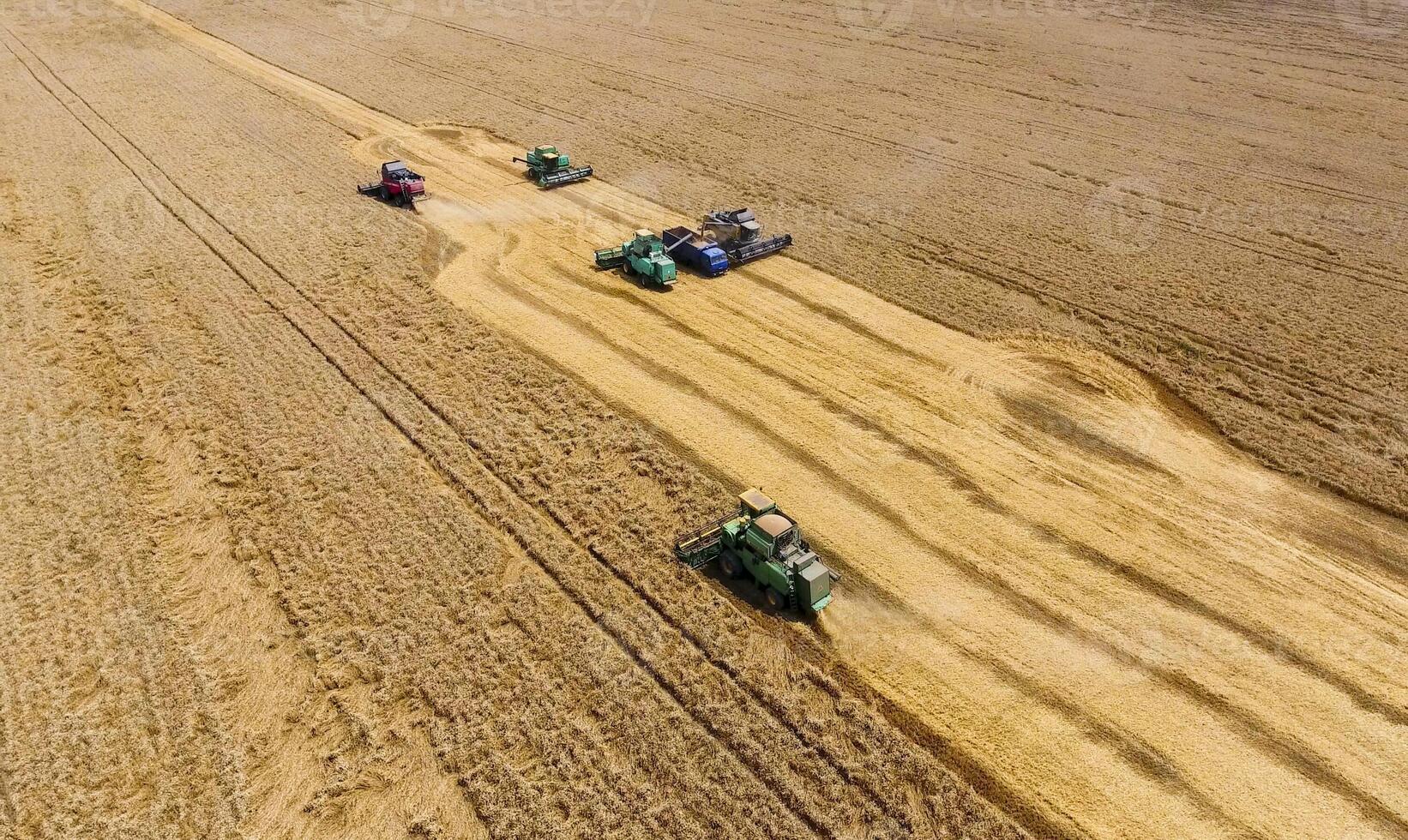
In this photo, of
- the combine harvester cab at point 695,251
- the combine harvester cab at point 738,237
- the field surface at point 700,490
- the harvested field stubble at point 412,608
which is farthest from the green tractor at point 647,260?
the harvested field stubble at point 412,608

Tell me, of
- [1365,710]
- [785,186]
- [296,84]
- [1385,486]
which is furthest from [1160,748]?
[296,84]

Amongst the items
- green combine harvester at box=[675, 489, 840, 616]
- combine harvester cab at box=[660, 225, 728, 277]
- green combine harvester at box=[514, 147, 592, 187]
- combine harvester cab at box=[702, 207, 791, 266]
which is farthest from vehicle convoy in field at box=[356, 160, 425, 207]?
green combine harvester at box=[675, 489, 840, 616]

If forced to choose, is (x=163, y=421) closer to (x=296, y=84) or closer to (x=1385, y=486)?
(x=1385, y=486)

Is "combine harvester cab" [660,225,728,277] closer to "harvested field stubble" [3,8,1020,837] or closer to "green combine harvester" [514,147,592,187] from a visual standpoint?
"harvested field stubble" [3,8,1020,837]

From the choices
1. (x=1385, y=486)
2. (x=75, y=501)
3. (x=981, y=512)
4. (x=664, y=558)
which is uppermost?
(x=1385, y=486)

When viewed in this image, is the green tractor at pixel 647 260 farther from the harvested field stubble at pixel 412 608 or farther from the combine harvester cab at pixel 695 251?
the harvested field stubble at pixel 412 608

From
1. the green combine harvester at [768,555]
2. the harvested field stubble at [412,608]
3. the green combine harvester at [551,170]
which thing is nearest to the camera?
the harvested field stubble at [412,608]
